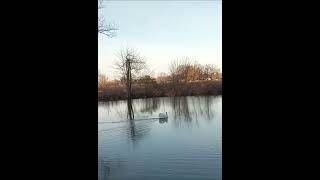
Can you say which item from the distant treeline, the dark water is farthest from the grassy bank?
the dark water

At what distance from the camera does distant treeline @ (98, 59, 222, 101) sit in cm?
2834

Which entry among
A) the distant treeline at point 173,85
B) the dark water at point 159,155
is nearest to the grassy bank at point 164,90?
the distant treeline at point 173,85

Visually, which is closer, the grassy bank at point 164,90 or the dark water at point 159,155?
the dark water at point 159,155

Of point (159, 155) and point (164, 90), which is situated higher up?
point (164, 90)

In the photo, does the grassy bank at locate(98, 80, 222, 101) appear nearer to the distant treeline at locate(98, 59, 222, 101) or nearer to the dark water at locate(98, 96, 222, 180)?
the distant treeline at locate(98, 59, 222, 101)

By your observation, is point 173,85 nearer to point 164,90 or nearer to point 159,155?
point 164,90

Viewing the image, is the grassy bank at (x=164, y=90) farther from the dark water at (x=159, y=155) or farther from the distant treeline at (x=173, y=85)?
the dark water at (x=159, y=155)

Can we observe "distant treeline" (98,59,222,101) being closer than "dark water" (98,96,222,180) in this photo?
No

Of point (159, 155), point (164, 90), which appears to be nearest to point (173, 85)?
point (164, 90)

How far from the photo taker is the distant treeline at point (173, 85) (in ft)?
93.0

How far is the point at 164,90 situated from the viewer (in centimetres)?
3453

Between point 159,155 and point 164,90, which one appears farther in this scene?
point 164,90

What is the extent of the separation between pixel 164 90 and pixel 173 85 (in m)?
1.63

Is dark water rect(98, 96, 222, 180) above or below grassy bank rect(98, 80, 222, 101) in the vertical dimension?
below
